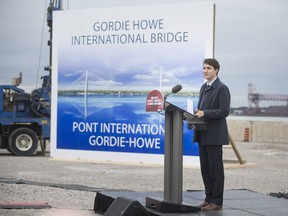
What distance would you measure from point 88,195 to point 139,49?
696cm

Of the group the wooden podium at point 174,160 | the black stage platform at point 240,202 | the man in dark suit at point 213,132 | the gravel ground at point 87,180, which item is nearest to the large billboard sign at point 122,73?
the gravel ground at point 87,180

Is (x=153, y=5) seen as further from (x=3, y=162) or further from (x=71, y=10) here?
(x=3, y=162)

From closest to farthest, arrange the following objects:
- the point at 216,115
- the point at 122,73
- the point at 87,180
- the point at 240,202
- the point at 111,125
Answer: the point at 216,115
the point at 240,202
the point at 87,180
the point at 111,125
the point at 122,73

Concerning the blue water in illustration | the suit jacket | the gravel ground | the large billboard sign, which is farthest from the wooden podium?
the blue water in illustration

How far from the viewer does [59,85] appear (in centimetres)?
1659

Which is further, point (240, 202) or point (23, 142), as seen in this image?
point (23, 142)

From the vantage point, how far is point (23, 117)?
19375 millimetres

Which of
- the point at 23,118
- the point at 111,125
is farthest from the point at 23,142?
the point at 111,125

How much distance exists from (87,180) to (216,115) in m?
5.97

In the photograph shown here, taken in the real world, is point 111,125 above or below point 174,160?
above

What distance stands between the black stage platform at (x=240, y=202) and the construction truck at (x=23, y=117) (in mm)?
11689

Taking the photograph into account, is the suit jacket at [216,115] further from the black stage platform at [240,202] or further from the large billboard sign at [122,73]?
the large billboard sign at [122,73]

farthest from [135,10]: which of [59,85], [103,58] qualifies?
[59,85]

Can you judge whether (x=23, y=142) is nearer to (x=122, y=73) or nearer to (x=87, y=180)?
(x=122, y=73)
